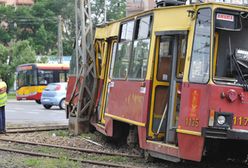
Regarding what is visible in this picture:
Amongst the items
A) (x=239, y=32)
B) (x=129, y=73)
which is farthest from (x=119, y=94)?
(x=239, y=32)

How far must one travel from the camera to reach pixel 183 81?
870 centimetres

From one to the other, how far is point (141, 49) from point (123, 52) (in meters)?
1.29

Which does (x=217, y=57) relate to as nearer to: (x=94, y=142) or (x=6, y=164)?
(x=6, y=164)

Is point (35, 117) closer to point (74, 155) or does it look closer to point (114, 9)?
point (74, 155)

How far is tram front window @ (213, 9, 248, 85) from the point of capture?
833cm

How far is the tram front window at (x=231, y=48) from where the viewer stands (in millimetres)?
8328

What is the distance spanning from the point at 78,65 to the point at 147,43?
5.57 m

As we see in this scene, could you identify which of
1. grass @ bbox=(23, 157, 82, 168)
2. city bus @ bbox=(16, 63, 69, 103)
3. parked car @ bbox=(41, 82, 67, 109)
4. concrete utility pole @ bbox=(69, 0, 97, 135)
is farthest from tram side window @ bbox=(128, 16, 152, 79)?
city bus @ bbox=(16, 63, 69, 103)

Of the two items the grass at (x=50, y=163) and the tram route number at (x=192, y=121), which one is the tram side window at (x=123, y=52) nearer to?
the grass at (x=50, y=163)

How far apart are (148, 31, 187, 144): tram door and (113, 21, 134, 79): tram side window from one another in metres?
1.42

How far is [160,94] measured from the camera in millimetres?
9773

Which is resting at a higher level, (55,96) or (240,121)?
(240,121)

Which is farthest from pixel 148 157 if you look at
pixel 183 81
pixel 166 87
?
pixel 183 81

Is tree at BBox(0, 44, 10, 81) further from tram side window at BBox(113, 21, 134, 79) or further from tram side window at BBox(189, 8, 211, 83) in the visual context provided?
tram side window at BBox(189, 8, 211, 83)
